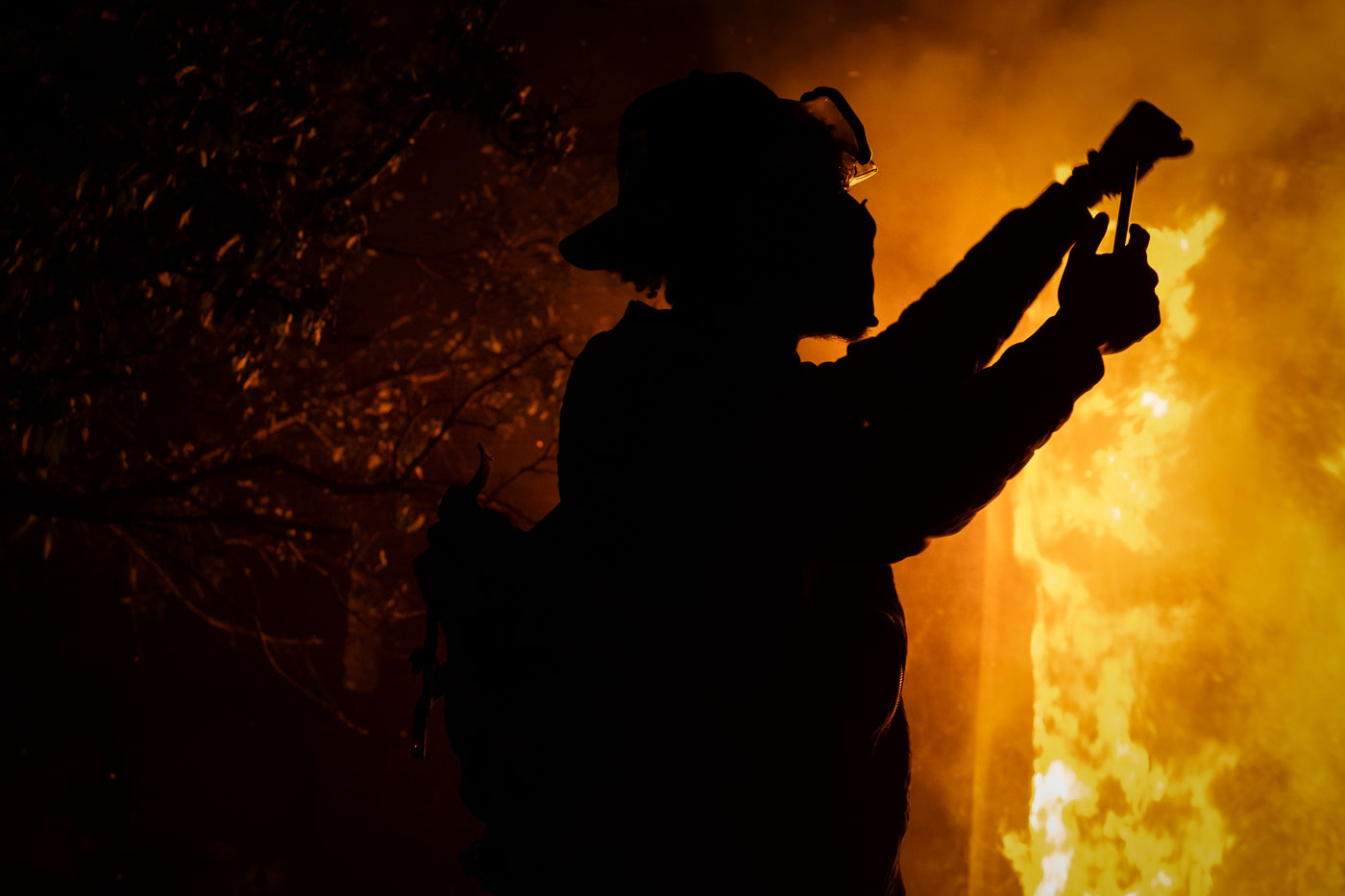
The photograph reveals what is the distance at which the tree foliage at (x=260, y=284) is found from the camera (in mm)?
3676

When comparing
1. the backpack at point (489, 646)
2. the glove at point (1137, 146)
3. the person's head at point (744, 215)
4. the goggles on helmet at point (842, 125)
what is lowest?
the backpack at point (489, 646)

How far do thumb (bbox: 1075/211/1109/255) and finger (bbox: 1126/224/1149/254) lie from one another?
5 centimetres

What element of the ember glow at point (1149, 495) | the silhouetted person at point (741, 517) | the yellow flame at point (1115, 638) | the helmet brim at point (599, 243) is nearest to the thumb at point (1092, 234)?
the silhouetted person at point (741, 517)

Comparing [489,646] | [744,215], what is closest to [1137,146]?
[744,215]

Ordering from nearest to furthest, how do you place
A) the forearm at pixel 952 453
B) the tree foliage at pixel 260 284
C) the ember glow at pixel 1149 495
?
the forearm at pixel 952 453, the tree foliage at pixel 260 284, the ember glow at pixel 1149 495

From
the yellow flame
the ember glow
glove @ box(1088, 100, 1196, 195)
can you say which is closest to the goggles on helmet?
glove @ box(1088, 100, 1196, 195)

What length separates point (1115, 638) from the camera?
5.55 metres

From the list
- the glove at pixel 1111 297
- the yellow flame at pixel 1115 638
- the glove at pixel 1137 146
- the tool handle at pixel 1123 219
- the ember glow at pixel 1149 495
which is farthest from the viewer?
the yellow flame at pixel 1115 638

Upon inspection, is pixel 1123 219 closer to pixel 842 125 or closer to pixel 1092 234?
pixel 1092 234

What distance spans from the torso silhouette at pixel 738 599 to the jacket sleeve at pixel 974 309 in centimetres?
26

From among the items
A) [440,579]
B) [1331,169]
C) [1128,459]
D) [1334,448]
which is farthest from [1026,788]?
[440,579]

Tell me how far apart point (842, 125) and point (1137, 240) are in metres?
0.47

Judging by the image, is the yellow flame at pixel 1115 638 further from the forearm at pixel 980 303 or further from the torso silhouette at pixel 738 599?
the torso silhouette at pixel 738 599

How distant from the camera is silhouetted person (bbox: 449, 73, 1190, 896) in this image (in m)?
0.97
